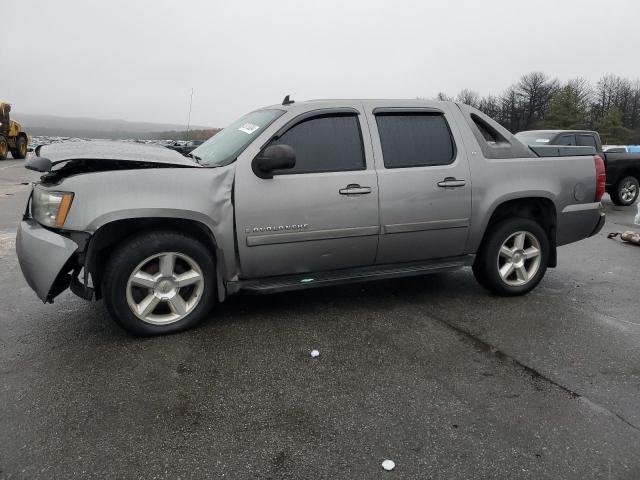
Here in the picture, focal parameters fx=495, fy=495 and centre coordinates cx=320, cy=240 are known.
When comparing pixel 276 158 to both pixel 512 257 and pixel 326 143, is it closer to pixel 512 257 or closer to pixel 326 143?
pixel 326 143

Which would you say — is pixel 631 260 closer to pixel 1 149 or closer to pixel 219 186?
pixel 219 186

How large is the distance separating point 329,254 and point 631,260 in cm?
475

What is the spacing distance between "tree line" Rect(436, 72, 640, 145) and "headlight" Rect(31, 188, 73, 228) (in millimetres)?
72245

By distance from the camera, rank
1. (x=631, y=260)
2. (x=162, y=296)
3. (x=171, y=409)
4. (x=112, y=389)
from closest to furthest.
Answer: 1. (x=171, y=409)
2. (x=112, y=389)
3. (x=162, y=296)
4. (x=631, y=260)

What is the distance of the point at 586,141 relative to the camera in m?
12.5

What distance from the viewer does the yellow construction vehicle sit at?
2453 centimetres

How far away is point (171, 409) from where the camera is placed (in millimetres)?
2770

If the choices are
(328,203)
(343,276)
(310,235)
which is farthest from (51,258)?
(343,276)

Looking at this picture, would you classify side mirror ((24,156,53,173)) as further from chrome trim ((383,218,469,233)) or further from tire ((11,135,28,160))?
tire ((11,135,28,160))

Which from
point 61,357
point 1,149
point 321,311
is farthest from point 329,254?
point 1,149

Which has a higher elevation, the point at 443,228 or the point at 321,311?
the point at 443,228

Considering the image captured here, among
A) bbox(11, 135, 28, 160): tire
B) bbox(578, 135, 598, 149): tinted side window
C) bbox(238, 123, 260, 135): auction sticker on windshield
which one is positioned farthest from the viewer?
bbox(11, 135, 28, 160): tire

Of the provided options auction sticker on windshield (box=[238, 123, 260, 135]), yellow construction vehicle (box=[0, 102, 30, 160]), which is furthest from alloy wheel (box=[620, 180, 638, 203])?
yellow construction vehicle (box=[0, 102, 30, 160])

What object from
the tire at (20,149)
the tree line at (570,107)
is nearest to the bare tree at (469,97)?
the tree line at (570,107)
